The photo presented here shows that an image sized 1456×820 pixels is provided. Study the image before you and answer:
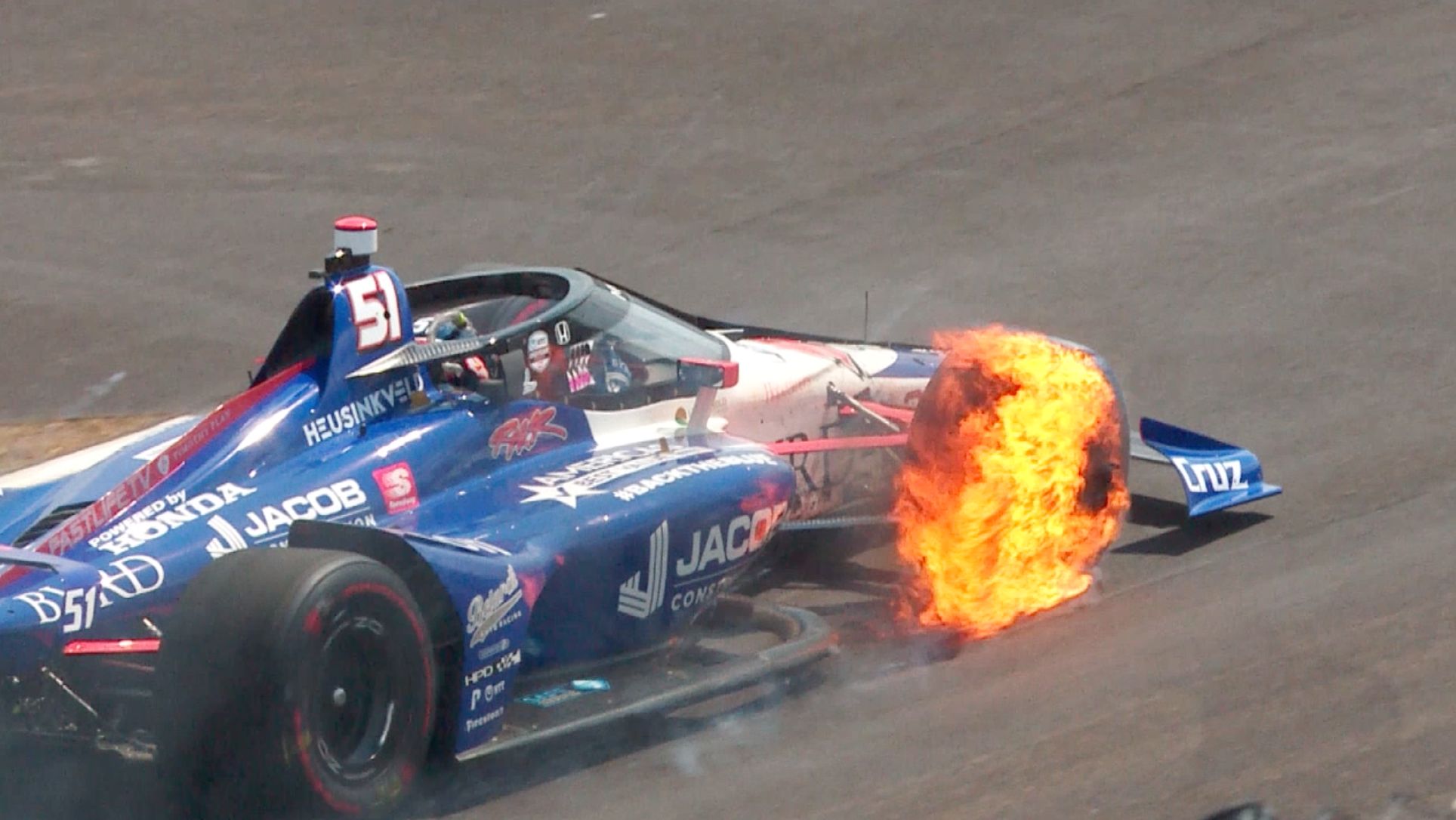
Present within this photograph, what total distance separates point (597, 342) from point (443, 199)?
287 inches

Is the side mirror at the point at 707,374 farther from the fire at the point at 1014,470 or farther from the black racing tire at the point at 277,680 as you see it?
the black racing tire at the point at 277,680

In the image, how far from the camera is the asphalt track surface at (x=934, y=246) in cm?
657

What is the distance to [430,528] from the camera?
6902mm

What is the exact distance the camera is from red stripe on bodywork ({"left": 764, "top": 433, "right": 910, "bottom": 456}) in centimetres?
841

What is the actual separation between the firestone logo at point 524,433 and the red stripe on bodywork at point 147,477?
80 cm

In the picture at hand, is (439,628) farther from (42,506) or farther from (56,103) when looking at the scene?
(56,103)

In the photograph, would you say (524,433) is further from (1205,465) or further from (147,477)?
(1205,465)

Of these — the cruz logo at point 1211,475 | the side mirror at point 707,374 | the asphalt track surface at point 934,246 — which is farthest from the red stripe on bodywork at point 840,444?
the cruz logo at point 1211,475

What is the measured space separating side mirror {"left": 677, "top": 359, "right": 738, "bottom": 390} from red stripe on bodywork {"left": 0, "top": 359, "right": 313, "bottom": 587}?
167 cm

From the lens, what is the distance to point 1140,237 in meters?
13.5

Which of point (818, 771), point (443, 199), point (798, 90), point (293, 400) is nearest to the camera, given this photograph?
point (818, 771)

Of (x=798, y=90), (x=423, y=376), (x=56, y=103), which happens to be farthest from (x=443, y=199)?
(x=423, y=376)

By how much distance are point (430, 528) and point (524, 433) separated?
0.69m


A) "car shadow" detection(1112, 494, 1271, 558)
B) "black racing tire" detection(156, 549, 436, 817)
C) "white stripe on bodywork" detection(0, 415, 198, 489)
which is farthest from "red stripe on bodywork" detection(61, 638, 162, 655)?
"car shadow" detection(1112, 494, 1271, 558)
